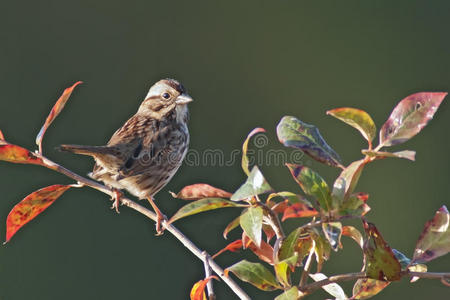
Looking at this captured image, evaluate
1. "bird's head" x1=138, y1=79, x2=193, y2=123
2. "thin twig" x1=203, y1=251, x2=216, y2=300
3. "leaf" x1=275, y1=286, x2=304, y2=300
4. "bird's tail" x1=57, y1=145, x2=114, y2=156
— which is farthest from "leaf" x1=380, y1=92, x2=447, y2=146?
"bird's head" x1=138, y1=79, x2=193, y2=123

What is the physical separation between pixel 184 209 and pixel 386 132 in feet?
1.17

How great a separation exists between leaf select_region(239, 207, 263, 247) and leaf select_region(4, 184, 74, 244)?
0.48 meters

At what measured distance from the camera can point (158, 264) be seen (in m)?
4.16

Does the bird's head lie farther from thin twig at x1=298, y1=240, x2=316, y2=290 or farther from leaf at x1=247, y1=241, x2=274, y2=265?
thin twig at x1=298, y1=240, x2=316, y2=290

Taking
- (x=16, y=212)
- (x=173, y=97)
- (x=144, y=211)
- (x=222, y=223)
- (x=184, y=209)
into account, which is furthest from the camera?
(x=222, y=223)

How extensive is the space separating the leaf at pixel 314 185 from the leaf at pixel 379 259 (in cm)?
7

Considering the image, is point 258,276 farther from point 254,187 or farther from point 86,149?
point 86,149

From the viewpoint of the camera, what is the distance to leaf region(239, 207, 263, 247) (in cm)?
98

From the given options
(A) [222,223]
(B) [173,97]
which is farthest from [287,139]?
(A) [222,223]

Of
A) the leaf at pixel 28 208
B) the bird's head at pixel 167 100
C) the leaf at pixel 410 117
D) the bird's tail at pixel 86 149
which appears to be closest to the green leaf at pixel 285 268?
the leaf at pixel 410 117

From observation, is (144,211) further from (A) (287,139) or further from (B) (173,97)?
(B) (173,97)

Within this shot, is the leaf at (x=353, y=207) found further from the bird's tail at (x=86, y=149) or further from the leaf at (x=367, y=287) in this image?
the bird's tail at (x=86, y=149)

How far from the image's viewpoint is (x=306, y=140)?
1027 millimetres

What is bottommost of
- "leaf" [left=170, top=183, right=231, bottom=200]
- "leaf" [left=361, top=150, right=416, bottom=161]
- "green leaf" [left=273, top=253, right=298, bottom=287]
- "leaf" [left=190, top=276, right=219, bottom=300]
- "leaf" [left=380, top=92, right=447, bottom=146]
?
"leaf" [left=190, top=276, right=219, bottom=300]
